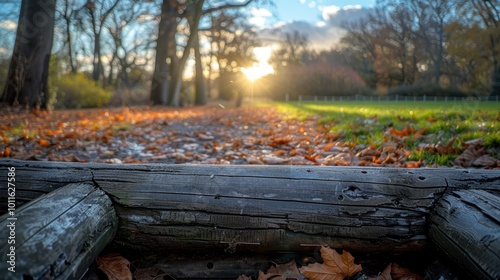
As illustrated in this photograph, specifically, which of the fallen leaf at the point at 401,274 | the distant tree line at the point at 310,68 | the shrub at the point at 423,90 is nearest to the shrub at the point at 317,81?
the distant tree line at the point at 310,68

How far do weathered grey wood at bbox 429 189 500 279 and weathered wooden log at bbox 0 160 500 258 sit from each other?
81 mm

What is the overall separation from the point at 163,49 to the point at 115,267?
16717 mm

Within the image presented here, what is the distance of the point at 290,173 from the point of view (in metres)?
1.77

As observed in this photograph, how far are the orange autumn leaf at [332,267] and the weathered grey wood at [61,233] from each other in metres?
0.91

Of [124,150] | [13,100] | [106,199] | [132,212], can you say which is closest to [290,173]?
[132,212]

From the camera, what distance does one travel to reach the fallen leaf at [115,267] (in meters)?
1.48

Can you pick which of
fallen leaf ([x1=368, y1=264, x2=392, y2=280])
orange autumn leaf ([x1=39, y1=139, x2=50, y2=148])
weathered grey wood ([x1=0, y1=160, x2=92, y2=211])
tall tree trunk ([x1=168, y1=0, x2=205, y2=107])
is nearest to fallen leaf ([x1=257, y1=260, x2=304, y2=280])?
fallen leaf ([x1=368, y1=264, x2=392, y2=280])

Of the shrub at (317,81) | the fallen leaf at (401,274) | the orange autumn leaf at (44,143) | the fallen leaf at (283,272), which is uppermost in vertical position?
the shrub at (317,81)

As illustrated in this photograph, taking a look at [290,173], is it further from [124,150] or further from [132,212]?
[124,150]

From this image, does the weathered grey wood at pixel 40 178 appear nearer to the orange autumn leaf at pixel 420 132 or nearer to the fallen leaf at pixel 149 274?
the fallen leaf at pixel 149 274

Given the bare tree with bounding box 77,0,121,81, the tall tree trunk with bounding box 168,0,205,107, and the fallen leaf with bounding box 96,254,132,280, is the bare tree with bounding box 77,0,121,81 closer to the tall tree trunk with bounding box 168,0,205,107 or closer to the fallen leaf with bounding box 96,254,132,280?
the tall tree trunk with bounding box 168,0,205,107

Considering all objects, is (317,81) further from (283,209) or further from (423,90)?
(283,209)

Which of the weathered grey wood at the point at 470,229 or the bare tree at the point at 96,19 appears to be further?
the bare tree at the point at 96,19

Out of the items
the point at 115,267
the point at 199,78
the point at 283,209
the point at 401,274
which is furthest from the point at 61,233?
the point at 199,78
